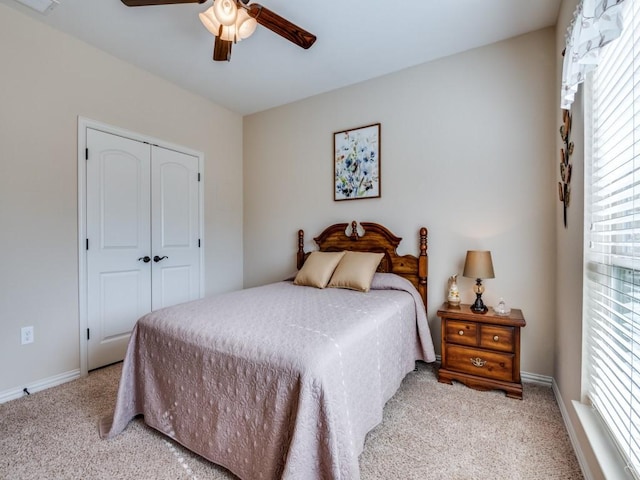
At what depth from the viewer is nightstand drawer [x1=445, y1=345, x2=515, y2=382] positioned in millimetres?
2180

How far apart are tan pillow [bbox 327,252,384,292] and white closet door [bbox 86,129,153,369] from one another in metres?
1.91

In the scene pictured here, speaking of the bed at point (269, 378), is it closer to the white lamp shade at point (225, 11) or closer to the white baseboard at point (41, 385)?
the white baseboard at point (41, 385)

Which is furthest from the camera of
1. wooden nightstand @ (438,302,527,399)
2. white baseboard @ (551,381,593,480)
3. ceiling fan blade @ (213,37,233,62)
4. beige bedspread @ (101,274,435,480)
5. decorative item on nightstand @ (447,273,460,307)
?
decorative item on nightstand @ (447,273,460,307)

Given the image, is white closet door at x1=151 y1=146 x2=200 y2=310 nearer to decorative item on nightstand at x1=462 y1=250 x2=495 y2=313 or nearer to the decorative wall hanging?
decorative item on nightstand at x1=462 y1=250 x2=495 y2=313

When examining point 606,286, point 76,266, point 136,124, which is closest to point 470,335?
point 606,286

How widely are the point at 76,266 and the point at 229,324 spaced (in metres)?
1.83

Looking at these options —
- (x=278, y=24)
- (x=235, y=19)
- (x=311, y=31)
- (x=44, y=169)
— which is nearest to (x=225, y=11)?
(x=235, y=19)

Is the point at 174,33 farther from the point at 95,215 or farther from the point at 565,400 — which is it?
the point at 565,400

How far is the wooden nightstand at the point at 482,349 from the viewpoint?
85.1 inches

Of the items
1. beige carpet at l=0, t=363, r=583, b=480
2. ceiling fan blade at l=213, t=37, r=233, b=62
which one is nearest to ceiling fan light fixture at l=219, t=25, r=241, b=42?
ceiling fan blade at l=213, t=37, r=233, b=62

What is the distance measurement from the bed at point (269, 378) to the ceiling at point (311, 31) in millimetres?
2088

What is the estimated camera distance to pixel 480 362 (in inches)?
89.3

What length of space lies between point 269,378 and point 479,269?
5.88 feet

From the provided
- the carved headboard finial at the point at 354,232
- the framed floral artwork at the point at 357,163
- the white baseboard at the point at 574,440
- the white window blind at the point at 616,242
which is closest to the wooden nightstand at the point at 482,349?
the white baseboard at the point at 574,440
